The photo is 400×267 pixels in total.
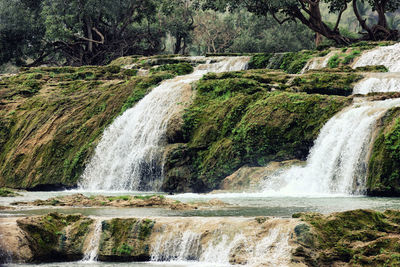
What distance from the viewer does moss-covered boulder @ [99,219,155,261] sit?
32.9ft

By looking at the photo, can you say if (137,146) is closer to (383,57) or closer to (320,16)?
(383,57)

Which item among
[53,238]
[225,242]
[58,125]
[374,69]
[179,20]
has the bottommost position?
[58,125]

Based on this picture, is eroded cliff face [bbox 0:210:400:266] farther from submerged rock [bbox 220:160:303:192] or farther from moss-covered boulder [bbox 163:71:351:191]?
moss-covered boulder [bbox 163:71:351:191]

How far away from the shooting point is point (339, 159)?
1864 centimetres

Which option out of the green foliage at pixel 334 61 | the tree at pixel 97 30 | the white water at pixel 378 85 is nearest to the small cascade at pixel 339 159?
the white water at pixel 378 85

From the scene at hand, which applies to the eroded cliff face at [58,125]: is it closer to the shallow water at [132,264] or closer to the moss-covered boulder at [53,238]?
the moss-covered boulder at [53,238]

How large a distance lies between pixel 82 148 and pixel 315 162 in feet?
38.8

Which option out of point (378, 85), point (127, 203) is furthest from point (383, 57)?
point (127, 203)

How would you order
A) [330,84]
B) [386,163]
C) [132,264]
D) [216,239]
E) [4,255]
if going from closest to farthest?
[216,239]
[132,264]
[4,255]
[386,163]
[330,84]

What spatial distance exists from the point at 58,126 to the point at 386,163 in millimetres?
16979

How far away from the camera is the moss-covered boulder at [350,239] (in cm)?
826

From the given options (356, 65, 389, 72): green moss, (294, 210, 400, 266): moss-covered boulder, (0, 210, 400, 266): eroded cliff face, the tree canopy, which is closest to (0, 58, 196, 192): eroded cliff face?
(356, 65, 389, 72): green moss

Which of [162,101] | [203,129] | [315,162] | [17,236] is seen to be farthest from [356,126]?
[17,236]

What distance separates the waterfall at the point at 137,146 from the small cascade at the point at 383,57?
8.27m
